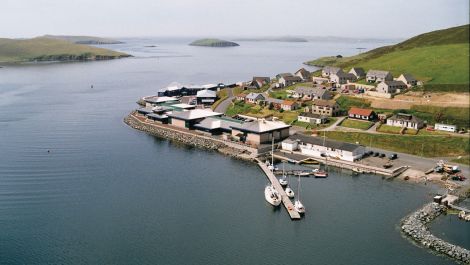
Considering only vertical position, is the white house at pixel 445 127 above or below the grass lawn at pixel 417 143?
above

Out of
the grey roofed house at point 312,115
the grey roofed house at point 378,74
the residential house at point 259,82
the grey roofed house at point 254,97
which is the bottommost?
the grey roofed house at point 312,115

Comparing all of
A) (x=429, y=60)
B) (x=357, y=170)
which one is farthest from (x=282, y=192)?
(x=429, y=60)

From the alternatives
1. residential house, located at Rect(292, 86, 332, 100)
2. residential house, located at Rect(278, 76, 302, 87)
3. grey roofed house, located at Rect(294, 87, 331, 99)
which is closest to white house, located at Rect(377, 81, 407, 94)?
residential house, located at Rect(292, 86, 332, 100)

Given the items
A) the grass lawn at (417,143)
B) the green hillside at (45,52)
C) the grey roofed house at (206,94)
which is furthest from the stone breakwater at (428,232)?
the green hillside at (45,52)

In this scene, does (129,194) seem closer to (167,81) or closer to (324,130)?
(324,130)

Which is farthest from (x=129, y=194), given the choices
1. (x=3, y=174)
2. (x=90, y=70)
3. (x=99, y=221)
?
(x=90, y=70)

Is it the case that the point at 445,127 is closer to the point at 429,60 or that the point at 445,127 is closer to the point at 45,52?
the point at 429,60

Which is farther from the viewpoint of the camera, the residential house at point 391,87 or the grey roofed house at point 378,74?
the grey roofed house at point 378,74

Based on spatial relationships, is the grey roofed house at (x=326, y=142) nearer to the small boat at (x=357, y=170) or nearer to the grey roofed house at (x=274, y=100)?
the small boat at (x=357, y=170)
